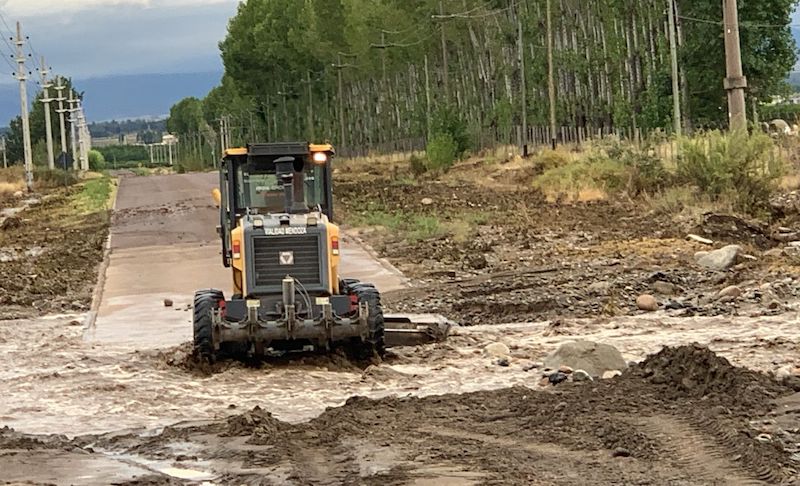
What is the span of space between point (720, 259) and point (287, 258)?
8337mm

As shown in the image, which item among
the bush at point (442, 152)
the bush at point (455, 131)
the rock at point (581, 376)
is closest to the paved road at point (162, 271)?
the rock at point (581, 376)

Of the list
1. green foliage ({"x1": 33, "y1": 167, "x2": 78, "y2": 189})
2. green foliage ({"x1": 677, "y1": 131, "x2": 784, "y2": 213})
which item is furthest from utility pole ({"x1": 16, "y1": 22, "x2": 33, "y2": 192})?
green foliage ({"x1": 677, "y1": 131, "x2": 784, "y2": 213})

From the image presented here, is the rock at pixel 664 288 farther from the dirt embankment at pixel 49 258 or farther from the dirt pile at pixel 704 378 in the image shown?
the dirt embankment at pixel 49 258

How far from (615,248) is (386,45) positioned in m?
59.1

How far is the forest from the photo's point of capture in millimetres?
56906

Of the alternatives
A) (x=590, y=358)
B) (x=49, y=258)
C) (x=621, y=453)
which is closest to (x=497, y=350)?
(x=590, y=358)

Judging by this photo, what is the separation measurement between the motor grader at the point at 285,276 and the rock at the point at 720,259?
6103 millimetres

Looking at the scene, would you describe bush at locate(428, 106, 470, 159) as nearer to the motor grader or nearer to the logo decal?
the motor grader

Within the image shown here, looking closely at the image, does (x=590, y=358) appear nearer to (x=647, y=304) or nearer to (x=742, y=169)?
(x=647, y=304)

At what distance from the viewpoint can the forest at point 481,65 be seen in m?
56.9

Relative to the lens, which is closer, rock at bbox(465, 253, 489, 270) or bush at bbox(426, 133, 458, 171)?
rock at bbox(465, 253, 489, 270)

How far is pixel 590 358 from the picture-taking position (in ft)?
43.5

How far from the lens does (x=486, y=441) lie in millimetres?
10070

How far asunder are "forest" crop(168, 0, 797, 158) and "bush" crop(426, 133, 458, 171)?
1563 millimetres
